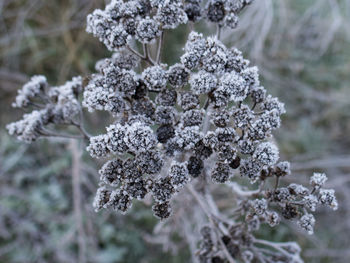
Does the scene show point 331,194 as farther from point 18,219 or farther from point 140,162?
point 18,219

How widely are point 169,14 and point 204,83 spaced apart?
1.12ft

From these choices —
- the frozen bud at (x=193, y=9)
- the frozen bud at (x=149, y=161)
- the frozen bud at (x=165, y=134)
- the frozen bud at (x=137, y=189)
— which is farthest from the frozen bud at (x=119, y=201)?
the frozen bud at (x=193, y=9)

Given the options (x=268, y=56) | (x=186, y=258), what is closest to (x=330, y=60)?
(x=268, y=56)

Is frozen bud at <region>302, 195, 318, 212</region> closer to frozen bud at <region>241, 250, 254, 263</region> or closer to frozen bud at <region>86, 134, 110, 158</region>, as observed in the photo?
frozen bud at <region>241, 250, 254, 263</region>

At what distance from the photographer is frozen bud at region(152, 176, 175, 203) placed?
1242 millimetres

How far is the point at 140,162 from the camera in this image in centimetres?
125

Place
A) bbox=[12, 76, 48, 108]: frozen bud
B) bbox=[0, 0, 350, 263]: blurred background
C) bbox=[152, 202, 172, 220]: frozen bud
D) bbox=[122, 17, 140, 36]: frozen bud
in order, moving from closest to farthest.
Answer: bbox=[152, 202, 172, 220]: frozen bud, bbox=[122, 17, 140, 36]: frozen bud, bbox=[12, 76, 48, 108]: frozen bud, bbox=[0, 0, 350, 263]: blurred background

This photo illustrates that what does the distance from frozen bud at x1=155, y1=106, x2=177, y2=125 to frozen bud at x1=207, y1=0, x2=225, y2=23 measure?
1.71 feet

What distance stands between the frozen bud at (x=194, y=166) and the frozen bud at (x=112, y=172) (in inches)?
10.6

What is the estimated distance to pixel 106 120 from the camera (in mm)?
4008

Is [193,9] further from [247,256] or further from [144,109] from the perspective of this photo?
[247,256]

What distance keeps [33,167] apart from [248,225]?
9.82ft

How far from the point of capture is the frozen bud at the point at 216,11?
1539mm

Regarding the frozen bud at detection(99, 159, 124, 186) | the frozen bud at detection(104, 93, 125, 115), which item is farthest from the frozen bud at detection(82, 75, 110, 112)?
the frozen bud at detection(99, 159, 124, 186)
